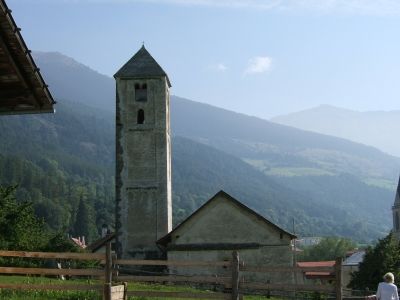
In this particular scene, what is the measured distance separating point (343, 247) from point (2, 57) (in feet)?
406

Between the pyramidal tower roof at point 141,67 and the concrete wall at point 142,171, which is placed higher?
the pyramidal tower roof at point 141,67

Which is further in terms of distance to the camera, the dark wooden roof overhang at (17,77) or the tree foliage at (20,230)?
the tree foliage at (20,230)

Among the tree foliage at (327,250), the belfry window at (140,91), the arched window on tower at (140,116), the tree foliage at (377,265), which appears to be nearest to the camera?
the tree foliage at (377,265)

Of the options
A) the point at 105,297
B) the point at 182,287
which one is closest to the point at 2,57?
the point at 105,297

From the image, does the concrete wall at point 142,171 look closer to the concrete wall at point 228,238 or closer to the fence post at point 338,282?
the concrete wall at point 228,238

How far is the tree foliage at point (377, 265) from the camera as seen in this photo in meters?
43.8

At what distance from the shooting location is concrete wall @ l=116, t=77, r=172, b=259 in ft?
142

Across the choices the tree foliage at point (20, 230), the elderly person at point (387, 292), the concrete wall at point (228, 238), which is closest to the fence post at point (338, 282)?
the elderly person at point (387, 292)

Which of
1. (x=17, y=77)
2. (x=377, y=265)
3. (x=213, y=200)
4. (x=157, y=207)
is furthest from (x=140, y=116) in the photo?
(x=17, y=77)

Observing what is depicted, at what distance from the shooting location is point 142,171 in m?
44.4

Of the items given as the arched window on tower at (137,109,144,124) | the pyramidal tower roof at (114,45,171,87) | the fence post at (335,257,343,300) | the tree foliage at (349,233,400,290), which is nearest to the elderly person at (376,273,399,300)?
the fence post at (335,257,343,300)

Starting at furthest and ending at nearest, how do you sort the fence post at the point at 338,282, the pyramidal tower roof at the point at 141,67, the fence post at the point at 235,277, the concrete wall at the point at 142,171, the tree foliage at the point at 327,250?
the tree foliage at the point at 327,250 → the pyramidal tower roof at the point at 141,67 → the concrete wall at the point at 142,171 → the fence post at the point at 235,277 → the fence post at the point at 338,282

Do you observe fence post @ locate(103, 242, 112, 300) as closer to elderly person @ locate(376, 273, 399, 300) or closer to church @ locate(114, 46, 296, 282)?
elderly person @ locate(376, 273, 399, 300)

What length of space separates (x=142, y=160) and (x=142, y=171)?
752 millimetres
